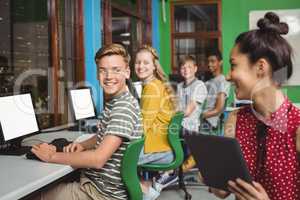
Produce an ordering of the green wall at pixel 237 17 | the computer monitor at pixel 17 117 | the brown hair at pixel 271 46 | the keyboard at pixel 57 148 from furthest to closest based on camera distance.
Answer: the green wall at pixel 237 17 < the computer monitor at pixel 17 117 < the keyboard at pixel 57 148 < the brown hair at pixel 271 46

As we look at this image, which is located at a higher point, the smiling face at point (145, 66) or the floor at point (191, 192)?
the smiling face at point (145, 66)

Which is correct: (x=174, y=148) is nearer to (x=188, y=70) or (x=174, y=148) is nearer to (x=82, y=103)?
(x=82, y=103)

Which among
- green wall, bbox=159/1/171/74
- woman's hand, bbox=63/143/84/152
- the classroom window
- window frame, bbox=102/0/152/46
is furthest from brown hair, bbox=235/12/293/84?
green wall, bbox=159/1/171/74

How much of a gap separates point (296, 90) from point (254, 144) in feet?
16.5

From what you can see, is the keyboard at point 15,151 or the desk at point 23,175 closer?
the desk at point 23,175

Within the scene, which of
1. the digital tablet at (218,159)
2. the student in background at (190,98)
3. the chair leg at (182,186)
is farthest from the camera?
the student in background at (190,98)

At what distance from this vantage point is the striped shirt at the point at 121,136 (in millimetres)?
1812

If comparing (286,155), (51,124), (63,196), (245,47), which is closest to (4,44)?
(51,124)

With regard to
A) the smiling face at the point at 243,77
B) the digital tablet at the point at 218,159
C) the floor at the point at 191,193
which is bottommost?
the floor at the point at 191,193

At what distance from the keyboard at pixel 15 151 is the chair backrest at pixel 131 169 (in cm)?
74

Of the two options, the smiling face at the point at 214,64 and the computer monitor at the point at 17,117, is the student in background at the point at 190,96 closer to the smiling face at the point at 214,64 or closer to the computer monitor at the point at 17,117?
the smiling face at the point at 214,64

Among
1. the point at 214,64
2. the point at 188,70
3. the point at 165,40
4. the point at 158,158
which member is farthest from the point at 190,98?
the point at 165,40

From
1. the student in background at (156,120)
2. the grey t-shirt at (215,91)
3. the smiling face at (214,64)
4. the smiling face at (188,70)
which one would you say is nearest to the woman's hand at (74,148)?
the student in background at (156,120)

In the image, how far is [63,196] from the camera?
193cm
